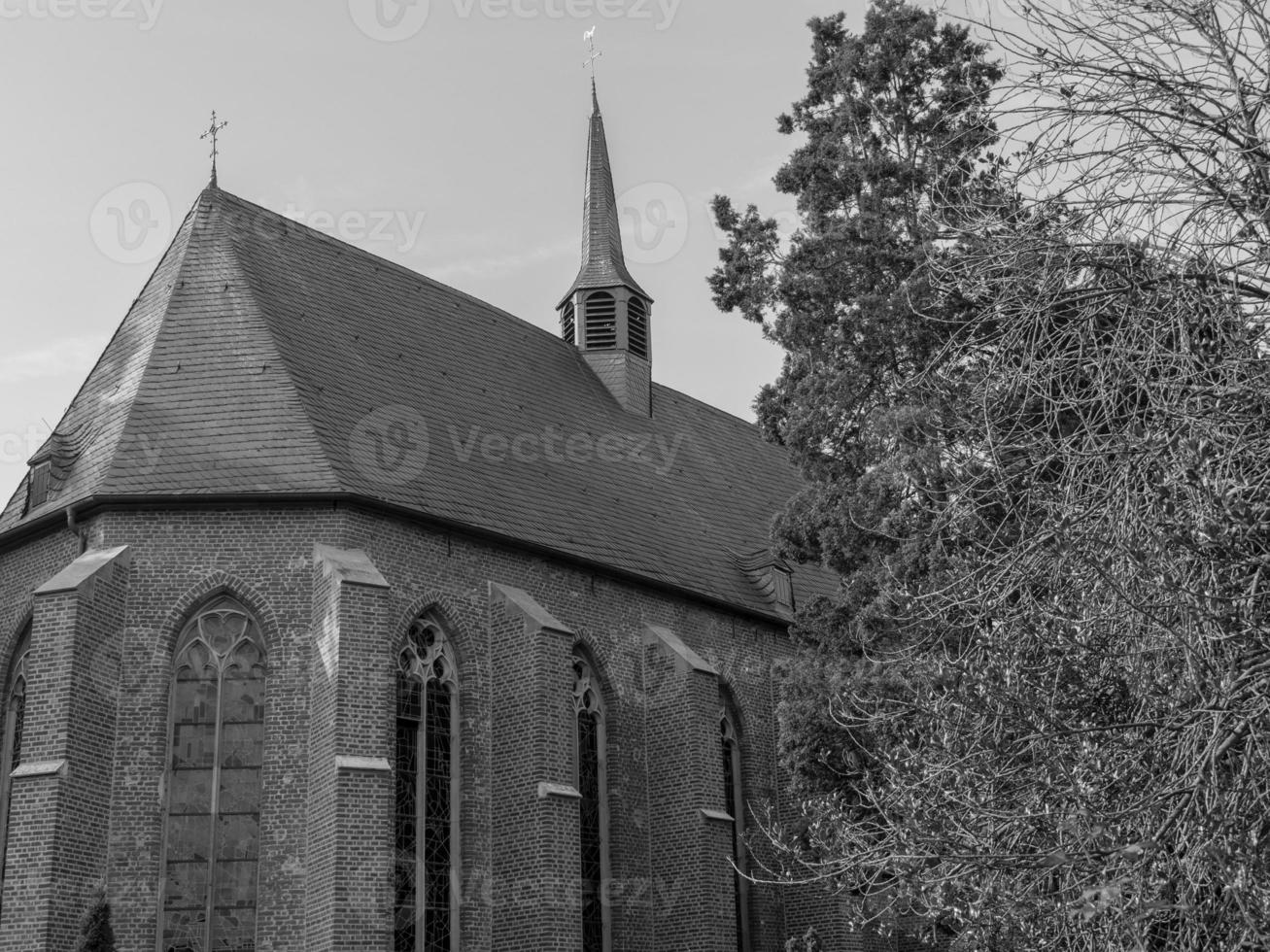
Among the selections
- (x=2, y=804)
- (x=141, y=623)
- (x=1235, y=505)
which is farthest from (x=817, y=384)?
(x=1235, y=505)

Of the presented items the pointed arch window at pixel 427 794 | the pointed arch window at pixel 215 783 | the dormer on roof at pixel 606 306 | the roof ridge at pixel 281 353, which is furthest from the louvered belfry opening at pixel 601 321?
the pointed arch window at pixel 215 783

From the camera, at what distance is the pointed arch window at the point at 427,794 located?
1745 centimetres

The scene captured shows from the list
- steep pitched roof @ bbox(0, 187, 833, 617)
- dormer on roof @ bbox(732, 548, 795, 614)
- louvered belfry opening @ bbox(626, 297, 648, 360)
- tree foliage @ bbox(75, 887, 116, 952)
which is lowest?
tree foliage @ bbox(75, 887, 116, 952)

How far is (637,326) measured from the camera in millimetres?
28609

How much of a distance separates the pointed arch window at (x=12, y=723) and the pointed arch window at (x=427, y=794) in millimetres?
4275

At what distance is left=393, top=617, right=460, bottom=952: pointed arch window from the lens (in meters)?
17.5

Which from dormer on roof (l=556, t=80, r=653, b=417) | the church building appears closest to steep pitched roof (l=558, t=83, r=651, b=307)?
dormer on roof (l=556, t=80, r=653, b=417)

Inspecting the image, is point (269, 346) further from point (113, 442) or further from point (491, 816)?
point (491, 816)

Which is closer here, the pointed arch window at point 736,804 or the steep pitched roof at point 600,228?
the pointed arch window at point 736,804

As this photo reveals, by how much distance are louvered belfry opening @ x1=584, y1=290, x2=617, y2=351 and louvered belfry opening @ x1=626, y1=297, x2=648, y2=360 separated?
0.28 m

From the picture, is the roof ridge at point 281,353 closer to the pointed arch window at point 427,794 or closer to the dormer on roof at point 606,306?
the pointed arch window at point 427,794

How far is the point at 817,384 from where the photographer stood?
18.0m

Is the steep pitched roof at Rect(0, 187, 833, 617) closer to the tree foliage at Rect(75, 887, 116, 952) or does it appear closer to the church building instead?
the church building

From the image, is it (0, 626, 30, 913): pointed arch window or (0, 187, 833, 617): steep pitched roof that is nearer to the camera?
(0, 626, 30, 913): pointed arch window
